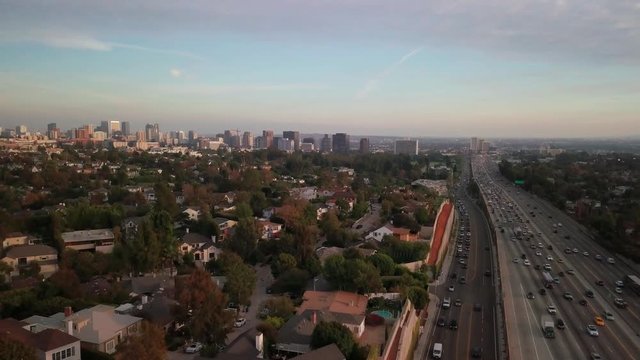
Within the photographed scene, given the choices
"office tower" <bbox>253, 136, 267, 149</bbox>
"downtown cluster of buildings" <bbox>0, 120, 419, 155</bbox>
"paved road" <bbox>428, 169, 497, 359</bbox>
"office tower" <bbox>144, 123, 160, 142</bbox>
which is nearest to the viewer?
"paved road" <bbox>428, 169, 497, 359</bbox>

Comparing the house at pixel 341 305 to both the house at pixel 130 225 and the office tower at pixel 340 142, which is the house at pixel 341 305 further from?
the office tower at pixel 340 142

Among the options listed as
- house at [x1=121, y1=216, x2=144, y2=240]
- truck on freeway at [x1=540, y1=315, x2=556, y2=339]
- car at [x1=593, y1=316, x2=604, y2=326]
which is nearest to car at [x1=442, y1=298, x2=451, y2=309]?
truck on freeway at [x1=540, y1=315, x2=556, y2=339]

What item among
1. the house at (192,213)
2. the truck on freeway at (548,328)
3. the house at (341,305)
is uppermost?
the house at (192,213)

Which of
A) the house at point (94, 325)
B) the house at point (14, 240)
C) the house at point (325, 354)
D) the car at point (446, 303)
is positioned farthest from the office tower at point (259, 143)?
the house at point (325, 354)

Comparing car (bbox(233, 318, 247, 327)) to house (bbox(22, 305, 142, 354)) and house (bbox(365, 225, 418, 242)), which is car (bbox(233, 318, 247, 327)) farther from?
house (bbox(365, 225, 418, 242))

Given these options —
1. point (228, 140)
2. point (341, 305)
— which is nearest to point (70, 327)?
point (341, 305)

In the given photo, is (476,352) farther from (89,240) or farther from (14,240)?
(14,240)
